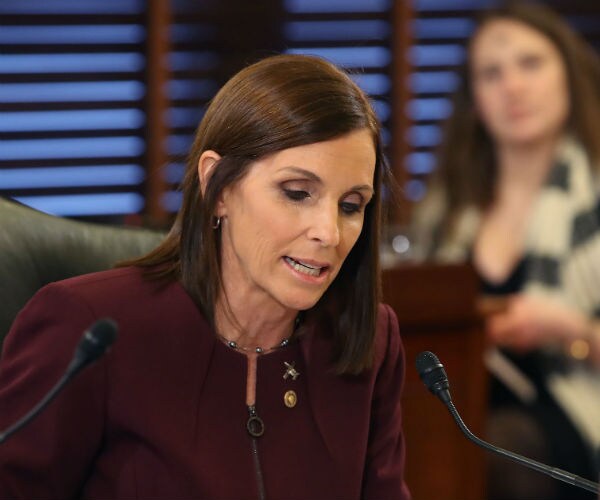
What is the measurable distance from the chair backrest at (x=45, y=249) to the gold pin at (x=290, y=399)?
0.35m

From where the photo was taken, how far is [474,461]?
3.18 m

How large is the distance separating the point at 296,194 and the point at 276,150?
0.06 meters

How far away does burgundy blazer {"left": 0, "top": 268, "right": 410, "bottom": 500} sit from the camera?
1576mm

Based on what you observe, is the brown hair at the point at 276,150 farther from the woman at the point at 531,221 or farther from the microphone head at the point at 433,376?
the woman at the point at 531,221

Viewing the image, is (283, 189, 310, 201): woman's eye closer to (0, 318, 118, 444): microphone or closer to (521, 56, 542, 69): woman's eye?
(0, 318, 118, 444): microphone

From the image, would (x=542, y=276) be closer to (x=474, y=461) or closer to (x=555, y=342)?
(x=555, y=342)

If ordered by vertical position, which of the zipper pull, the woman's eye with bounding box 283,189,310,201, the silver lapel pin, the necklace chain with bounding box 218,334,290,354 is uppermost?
the woman's eye with bounding box 283,189,310,201

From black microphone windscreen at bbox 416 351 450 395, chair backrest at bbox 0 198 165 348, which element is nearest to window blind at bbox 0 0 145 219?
chair backrest at bbox 0 198 165 348

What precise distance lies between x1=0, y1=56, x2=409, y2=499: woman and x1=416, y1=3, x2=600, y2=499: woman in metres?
1.62

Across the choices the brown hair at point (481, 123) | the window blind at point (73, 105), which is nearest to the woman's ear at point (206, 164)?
the brown hair at point (481, 123)

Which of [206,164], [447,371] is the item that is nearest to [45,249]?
[206,164]

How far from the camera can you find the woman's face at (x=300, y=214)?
1630 mm

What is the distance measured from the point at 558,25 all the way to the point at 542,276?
2.55 ft

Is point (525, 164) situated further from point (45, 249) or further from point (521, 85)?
point (45, 249)
